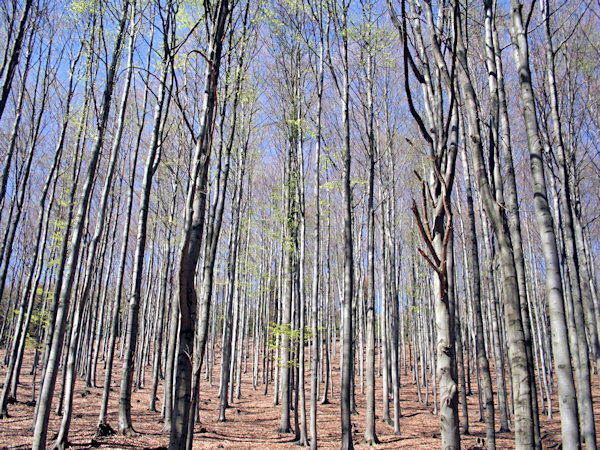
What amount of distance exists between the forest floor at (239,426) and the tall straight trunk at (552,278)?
6.41 meters

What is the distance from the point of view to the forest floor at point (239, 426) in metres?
7.07

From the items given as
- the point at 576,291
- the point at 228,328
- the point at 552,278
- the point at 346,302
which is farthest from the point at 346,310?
the point at 228,328

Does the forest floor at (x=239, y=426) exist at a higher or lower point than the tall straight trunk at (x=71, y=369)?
lower

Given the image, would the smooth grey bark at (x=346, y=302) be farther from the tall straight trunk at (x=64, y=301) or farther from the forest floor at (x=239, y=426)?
the tall straight trunk at (x=64, y=301)

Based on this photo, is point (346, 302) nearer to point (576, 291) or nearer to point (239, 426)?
point (576, 291)

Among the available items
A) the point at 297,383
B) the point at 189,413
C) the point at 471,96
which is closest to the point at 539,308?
the point at 297,383

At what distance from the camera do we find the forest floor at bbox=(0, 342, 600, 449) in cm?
707

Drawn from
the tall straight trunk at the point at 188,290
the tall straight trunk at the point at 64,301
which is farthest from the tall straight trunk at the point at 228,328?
the tall straight trunk at the point at 188,290

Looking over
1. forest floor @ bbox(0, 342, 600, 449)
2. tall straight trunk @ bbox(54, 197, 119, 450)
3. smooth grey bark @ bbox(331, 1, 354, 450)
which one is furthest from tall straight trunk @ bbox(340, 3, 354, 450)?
tall straight trunk @ bbox(54, 197, 119, 450)

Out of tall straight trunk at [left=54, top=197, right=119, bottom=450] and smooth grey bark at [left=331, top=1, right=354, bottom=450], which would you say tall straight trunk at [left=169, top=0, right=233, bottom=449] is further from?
smooth grey bark at [left=331, top=1, right=354, bottom=450]

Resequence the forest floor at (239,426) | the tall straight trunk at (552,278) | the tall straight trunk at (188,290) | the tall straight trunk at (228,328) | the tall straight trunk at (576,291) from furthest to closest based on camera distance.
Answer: the tall straight trunk at (228,328) → the forest floor at (239,426) → the tall straight trunk at (576,291) → the tall straight trunk at (552,278) → the tall straight trunk at (188,290)

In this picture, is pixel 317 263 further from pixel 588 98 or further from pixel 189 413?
pixel 588 98

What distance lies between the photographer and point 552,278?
283cm

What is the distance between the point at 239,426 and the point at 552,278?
372 inches
